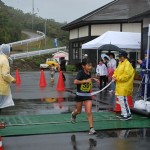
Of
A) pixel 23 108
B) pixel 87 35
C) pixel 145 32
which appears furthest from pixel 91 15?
pixel 23 108

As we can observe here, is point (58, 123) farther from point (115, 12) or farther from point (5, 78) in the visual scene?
point (115, 12)

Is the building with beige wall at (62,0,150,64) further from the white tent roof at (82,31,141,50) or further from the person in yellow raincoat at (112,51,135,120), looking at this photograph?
the person in yellow raincoat at (112,51,135,120)

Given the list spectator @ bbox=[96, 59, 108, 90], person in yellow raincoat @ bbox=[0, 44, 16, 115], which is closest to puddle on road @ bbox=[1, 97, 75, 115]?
spectator @ bbox=[96, 59, 108, 90]

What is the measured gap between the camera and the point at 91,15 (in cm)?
3653

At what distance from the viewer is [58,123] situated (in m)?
9.41

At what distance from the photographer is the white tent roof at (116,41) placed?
64.2 feet

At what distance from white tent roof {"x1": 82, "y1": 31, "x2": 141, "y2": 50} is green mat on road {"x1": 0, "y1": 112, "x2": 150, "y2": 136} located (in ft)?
30.2

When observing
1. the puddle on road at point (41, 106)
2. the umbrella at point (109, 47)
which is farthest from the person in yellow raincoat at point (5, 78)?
the umbrella at point (109, 47)

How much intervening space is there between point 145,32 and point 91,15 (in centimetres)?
1691

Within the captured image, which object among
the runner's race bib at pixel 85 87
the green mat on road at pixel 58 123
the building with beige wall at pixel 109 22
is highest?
the building with beige wall at pixel 109 22

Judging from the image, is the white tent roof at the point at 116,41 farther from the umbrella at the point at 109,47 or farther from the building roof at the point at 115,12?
the building roof at the point at 115,12

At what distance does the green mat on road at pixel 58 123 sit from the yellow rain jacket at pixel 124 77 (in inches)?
29.7

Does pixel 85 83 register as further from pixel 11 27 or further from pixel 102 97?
pixel 11 27

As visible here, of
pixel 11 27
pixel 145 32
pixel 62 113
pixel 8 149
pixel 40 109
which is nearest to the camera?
pixel 8 149
